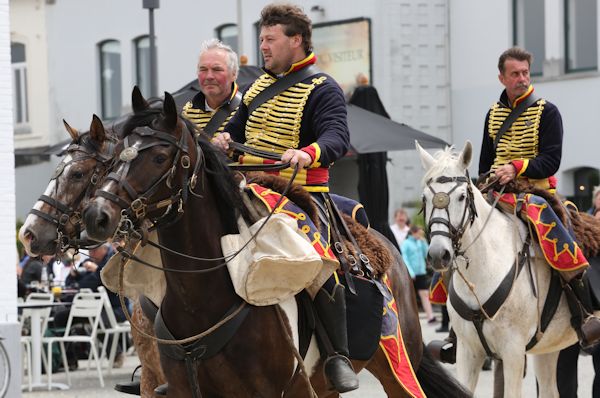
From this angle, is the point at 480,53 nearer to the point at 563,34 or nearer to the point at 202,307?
the point at 563,34

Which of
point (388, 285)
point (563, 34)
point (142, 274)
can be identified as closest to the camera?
point (142, 274)

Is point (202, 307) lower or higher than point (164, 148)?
lower

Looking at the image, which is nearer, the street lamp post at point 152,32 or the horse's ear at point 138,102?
the horse's ear at point 138,102

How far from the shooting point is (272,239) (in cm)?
637

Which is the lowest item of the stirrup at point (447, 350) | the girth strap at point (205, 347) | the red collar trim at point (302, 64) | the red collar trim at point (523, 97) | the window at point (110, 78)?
the stirrup at point (447, 350)

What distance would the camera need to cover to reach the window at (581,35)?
2662 cm

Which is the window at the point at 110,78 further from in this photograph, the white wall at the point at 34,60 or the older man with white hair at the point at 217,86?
the older man with white hair at the point at 217,86

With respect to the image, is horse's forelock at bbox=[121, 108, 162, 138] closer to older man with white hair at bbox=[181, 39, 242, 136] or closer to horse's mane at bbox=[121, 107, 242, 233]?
horse's mane at bbox=[121, 107, 242, 233]

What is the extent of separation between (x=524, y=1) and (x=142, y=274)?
72.5 ft

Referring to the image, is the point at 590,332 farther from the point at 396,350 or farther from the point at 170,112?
the point at 170,112

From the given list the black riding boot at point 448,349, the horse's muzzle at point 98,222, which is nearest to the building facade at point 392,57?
the black riding boot at point 448,349

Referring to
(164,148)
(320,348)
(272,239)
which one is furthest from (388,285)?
(164,148)

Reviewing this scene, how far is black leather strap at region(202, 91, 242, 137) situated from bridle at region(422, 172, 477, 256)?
2.04 m

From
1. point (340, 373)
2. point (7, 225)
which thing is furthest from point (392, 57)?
point (340, 373)
